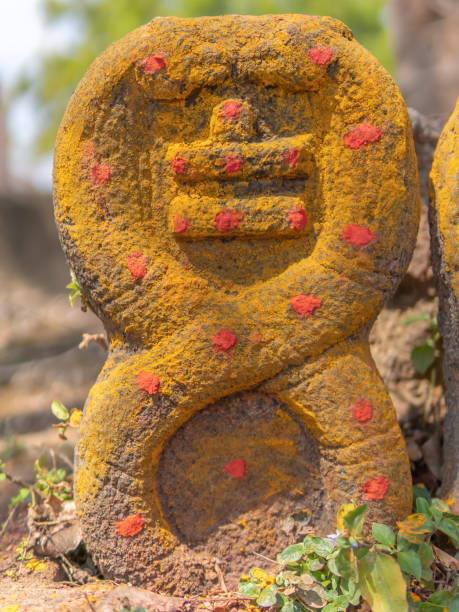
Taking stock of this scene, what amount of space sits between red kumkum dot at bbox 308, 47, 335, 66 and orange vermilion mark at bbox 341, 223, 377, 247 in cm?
45

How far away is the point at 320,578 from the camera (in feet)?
4.96

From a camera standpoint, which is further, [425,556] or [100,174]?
[100,174]

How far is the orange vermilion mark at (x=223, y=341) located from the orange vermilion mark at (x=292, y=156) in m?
0.50

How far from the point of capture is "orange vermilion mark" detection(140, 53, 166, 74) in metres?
1.62

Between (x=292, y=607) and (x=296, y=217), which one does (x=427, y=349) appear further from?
(x=292, y=607)

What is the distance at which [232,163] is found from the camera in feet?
5.37

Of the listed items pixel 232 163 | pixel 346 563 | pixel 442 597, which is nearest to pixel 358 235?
pixel 232 163

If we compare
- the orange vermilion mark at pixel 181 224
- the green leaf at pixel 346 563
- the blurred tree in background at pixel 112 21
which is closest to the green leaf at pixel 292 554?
the green leaf at pixel 346 563

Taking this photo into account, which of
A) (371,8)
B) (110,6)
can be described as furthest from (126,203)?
(110,6)

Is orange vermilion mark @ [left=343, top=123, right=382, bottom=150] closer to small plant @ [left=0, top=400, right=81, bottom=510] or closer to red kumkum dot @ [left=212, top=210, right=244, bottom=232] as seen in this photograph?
red kumkum dot @ [left=212, top=210, right=244, bottom=232]

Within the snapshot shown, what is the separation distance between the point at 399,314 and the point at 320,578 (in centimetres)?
138

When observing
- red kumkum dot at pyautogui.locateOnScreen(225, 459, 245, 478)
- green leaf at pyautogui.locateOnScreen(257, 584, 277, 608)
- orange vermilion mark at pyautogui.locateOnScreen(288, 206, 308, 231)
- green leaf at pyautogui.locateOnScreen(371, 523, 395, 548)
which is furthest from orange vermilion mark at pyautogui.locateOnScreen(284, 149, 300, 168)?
green leaf at pyautogui.locateOnScreen(257, 584, 277, 608)

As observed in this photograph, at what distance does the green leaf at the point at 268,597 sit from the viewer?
146cm

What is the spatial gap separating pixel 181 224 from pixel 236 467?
70cm
